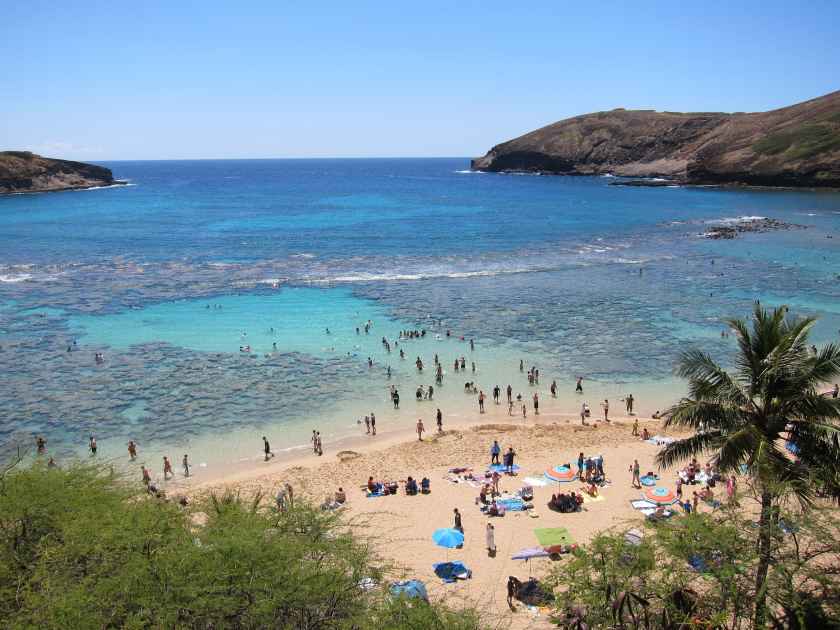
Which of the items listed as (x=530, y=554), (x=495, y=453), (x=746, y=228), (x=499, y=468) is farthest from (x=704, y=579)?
(x=746, y=228)

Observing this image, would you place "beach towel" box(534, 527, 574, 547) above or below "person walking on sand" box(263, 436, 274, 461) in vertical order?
above

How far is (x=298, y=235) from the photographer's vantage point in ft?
260

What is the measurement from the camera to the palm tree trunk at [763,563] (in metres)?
10.3

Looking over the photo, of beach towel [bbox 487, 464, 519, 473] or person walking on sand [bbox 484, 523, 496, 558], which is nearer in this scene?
person walking on sand [bbox 484, 523, 496, 558]

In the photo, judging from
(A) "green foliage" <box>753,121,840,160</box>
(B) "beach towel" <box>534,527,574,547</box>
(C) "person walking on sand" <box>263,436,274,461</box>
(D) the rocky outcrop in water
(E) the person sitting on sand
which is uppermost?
(A) "green foliage" <box>753,121,840,160</box>

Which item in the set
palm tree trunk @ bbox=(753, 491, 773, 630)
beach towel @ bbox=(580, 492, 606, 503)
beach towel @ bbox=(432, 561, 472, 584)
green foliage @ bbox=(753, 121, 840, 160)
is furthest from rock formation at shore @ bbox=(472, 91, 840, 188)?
palm tree trunk @ bbox=(753, 491, 773, 630)

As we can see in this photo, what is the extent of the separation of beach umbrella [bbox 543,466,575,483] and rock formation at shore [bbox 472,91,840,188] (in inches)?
4293

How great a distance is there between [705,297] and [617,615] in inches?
1617

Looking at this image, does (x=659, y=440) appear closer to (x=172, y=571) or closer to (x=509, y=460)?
(x=509, y=460)

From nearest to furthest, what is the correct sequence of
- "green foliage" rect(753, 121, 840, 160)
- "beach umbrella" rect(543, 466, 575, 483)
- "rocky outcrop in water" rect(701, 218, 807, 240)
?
"beach umbrella" rect(543, 466, 575, 483) → "rocky outcrop in water" rect(701, 218, 807, 240) → "green foliage" rect(753, 121, 840, 160)

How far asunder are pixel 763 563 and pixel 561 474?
11.5 metres

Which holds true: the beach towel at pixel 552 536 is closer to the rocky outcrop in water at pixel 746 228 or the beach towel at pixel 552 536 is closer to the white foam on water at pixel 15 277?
the white foam on water at pixel 15 277

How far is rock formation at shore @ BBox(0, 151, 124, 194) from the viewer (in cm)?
13138

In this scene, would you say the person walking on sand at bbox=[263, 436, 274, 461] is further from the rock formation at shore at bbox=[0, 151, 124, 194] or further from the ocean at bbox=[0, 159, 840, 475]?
the rock formation at shore at bbox=[0, 151, 124, 194]
